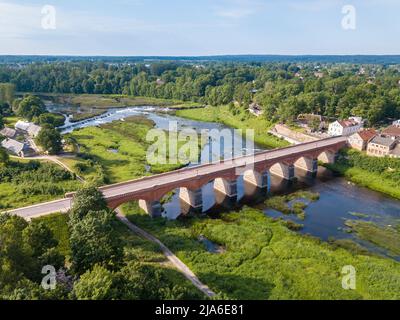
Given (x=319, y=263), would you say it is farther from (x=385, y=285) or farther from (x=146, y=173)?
(x=146, y=173)

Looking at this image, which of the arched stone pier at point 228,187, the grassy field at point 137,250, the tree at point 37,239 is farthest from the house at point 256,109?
the tree at point 37,239

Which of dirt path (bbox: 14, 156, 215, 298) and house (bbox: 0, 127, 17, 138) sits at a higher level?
house (bbox: 0, 127, 17, 138)

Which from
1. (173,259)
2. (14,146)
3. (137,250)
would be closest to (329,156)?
(173,259)

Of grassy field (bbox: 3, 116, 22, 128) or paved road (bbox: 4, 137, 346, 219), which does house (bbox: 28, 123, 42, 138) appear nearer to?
grassy field (bbox: 3, 116, 22, 128)

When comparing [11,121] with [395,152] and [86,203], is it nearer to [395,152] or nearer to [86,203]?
[86,203]

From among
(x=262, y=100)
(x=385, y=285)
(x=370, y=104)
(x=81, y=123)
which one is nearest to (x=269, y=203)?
(x=385, y=285)

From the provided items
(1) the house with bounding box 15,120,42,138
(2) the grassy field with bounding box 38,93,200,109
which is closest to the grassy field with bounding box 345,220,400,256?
(1) the house with bounding box 15,120,42,138
